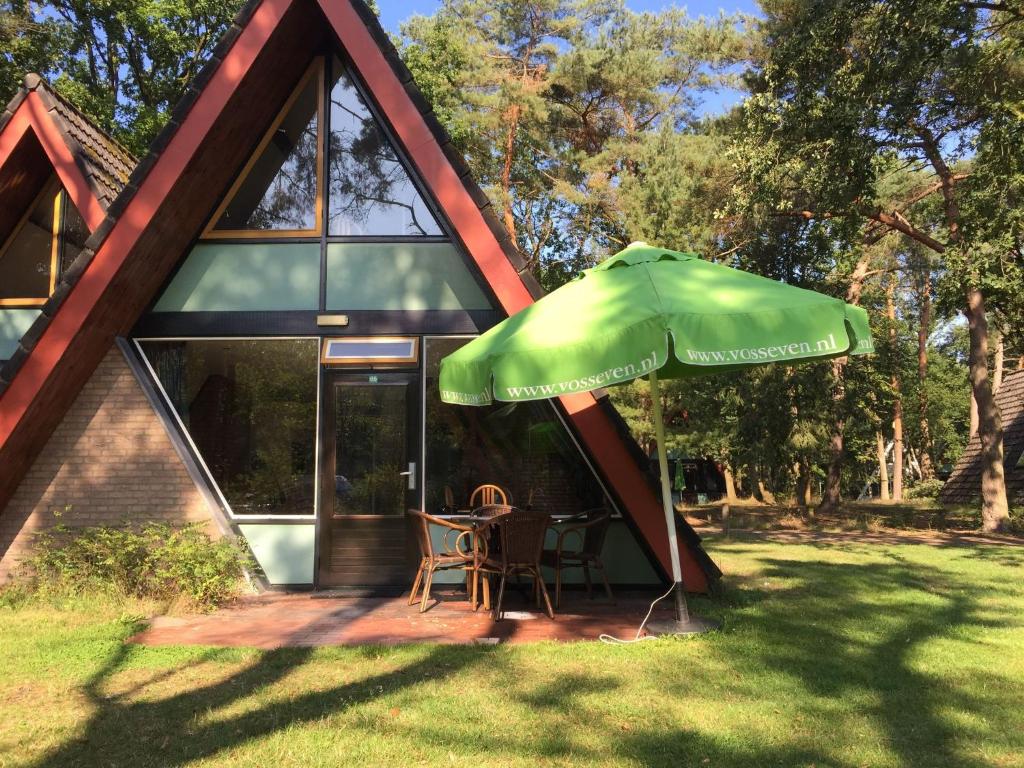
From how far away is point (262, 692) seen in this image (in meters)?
4.31

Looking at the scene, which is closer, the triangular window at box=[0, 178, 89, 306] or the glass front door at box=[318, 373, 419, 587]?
the glass front door at box=[318, 373, 419, 587]

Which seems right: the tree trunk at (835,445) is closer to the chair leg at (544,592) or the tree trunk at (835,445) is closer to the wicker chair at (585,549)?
the wicker chair at (585,549)

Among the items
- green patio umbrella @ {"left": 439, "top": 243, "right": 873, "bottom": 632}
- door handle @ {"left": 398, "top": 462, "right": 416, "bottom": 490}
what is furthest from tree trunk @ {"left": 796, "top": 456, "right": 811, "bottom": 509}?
green patio umbrella @ {"left": 439, "top": 243, "right": 873, "bottom": 632}

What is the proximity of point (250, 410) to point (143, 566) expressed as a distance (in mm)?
1851

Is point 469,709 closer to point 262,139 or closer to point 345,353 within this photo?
point 345,353

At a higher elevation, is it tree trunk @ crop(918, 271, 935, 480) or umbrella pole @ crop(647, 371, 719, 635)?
tree trunk @ crop(918, 271, 935, 480)

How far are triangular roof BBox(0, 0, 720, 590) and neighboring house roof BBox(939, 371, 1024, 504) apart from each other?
14489mm

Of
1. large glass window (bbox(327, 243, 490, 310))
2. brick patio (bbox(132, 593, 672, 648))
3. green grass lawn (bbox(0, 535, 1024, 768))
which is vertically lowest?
green grass lawn (bbox(0, 535, 1024, 768))

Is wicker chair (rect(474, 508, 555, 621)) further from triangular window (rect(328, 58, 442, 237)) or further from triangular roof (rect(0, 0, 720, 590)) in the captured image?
triangular window (rect(328, 58, 442, 237))

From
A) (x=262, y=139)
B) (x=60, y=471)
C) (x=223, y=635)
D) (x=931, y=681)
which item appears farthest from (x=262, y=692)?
(x=262, y=139)

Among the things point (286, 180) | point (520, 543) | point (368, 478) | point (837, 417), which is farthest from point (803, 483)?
point (286, 180)

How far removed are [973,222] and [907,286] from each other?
25037 mm

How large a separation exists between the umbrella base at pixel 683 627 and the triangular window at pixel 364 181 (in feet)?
14.8

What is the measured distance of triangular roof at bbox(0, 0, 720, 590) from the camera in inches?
265
